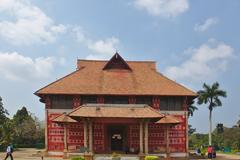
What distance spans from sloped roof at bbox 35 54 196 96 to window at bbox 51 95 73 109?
0.85 metres

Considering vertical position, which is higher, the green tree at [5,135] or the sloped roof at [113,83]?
the sloped roof at [113,83]

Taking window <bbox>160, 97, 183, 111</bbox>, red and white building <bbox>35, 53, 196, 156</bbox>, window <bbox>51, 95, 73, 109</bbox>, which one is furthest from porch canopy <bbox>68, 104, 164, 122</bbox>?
window <bbox>160, 97, 183, 111</bbox>

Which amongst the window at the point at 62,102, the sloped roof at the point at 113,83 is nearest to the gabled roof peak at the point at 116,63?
the sloped roof at the point at 113,83

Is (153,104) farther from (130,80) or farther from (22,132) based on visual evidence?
(22,132)

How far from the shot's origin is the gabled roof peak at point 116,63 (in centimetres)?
4317

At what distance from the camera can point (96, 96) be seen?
39.2 meters

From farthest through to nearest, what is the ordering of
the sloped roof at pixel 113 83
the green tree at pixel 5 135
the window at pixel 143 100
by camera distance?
the green tree at pixel 5 135 < the window at pixel 143 100 < the sloped roof at pixel 113 83

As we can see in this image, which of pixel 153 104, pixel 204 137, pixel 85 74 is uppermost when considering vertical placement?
pixel 85 74

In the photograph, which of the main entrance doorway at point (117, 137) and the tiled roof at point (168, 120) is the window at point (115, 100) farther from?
the tiled roof at point (168, 120)

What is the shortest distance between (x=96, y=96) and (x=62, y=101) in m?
3.19

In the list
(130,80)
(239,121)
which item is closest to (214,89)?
(239,121)

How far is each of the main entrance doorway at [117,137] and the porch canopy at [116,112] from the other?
3533 mm

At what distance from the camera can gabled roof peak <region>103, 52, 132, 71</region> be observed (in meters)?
43.2

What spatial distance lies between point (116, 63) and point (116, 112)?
8948mm
